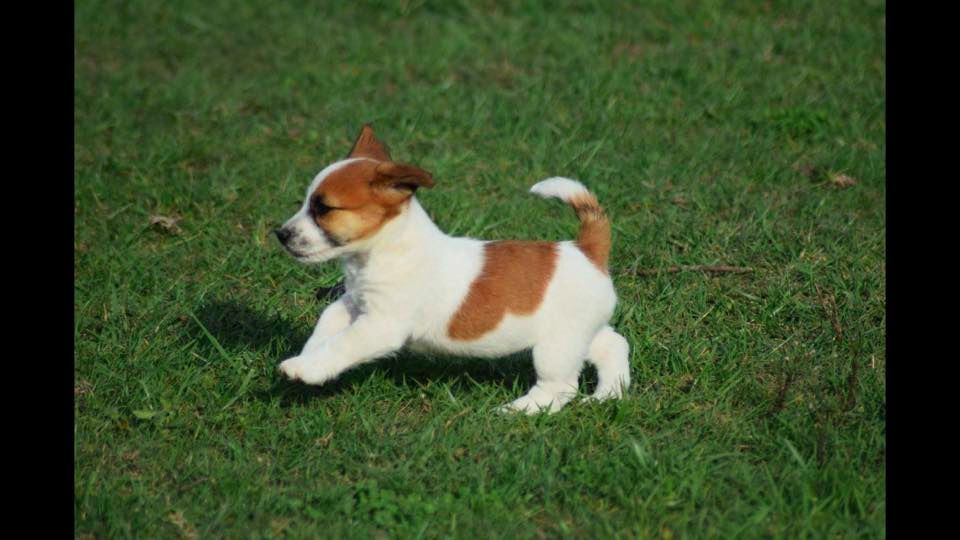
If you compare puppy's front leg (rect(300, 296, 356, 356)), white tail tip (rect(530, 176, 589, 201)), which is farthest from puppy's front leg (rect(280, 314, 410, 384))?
white tail tip (rect(530, 176, 589, 201))

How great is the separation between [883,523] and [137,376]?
3026mm

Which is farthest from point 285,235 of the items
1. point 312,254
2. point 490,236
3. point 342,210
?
point 490,236

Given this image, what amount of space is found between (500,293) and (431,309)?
0.27 meters

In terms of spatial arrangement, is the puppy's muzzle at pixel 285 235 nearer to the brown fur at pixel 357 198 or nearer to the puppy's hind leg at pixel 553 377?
the brown fur at pixel 357 198

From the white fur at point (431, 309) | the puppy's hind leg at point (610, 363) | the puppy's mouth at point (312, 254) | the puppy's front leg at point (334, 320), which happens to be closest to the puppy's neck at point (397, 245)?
the white fur at point (431, 309)

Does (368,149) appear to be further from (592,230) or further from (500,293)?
(592,230)

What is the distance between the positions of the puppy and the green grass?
0.30 metres

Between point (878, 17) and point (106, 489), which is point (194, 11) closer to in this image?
point (878, 17)

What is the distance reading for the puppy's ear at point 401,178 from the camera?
13.2 ft

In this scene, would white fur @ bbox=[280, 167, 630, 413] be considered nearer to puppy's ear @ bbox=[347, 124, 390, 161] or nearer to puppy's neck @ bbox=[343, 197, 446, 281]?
puppy's neck @ bbox=[343, 197, 446, 281]

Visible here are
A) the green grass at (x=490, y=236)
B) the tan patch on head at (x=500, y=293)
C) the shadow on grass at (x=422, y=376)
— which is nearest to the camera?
the green grass at (x=490, y=236)

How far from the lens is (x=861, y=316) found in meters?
5.17

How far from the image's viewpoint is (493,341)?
14.3 feet

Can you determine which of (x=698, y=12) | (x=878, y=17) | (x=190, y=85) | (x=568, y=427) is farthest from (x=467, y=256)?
(x=878, y=17)
